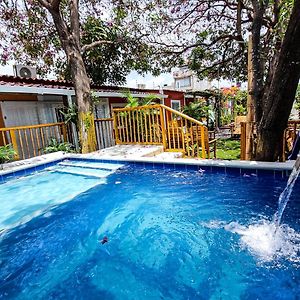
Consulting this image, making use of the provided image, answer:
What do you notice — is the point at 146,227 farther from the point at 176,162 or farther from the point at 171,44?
the point at 171,44

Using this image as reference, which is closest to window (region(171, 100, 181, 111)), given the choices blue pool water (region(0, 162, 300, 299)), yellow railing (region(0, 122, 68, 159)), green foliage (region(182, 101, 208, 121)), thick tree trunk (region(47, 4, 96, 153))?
green foliage (region(182, 101, 208, 121))

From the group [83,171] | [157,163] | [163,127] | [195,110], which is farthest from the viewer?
[195,110]

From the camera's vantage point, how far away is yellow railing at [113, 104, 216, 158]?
7.09 metres

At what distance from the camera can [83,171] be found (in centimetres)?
618

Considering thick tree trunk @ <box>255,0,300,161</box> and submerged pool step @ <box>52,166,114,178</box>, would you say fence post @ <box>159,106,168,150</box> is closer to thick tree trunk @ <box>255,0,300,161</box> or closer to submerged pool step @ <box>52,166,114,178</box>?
submerged pool step @ <box>52,166,114,178</box>

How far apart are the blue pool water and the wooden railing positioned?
169 inches

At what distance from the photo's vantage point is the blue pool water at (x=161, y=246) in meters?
2.35

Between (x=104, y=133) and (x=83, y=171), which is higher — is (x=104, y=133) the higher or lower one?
the higher one

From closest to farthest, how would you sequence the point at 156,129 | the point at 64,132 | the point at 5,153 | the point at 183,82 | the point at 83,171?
the point at 83,171 → the point at 5,153 → the point at 156,129 → the point at 64,132 → the point at 183,82

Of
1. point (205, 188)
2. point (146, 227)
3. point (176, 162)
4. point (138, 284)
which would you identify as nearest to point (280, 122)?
point (205, 188)

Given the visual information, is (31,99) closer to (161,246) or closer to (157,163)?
(157,163)

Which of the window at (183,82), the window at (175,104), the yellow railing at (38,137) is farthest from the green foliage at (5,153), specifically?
the window at (183,82)

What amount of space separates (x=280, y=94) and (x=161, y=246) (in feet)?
9.85

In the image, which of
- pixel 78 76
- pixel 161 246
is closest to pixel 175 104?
pixel 78 76
